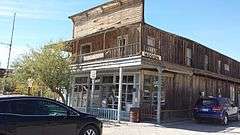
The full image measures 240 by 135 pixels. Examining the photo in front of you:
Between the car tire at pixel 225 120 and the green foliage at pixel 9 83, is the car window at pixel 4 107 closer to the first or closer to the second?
the car tire at pixel 225 120

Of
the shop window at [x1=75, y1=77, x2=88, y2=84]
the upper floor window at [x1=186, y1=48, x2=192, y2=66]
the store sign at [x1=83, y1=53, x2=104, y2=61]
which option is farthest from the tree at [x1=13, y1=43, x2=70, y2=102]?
the upper floor window at [x1=186, y1=48, x2=192, y2=66]

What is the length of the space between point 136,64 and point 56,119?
1000cm

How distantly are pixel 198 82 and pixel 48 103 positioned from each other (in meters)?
20.2

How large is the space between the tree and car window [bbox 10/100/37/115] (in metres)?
15.4

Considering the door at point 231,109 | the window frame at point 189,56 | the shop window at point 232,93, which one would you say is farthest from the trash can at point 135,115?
the shop window at point 232,93

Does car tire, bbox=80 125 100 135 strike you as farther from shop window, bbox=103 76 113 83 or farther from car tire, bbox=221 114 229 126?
shop window, bbox=103 76 113 83

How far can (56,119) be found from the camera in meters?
10.2

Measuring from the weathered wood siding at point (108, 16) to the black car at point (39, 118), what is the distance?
45.2 feet

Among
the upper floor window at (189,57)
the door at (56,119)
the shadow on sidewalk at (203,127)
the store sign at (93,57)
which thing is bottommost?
the shadow on sidewalk at (203,127)

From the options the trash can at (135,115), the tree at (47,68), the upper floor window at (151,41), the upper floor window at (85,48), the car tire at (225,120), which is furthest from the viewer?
the upper floor window at (85,48)

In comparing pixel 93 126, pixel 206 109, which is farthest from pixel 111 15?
pixel 93 126

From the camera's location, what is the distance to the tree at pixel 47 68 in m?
25.2

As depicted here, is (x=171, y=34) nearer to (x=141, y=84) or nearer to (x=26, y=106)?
(x=141, y=84)

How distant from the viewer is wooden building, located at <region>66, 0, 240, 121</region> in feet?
71.6
